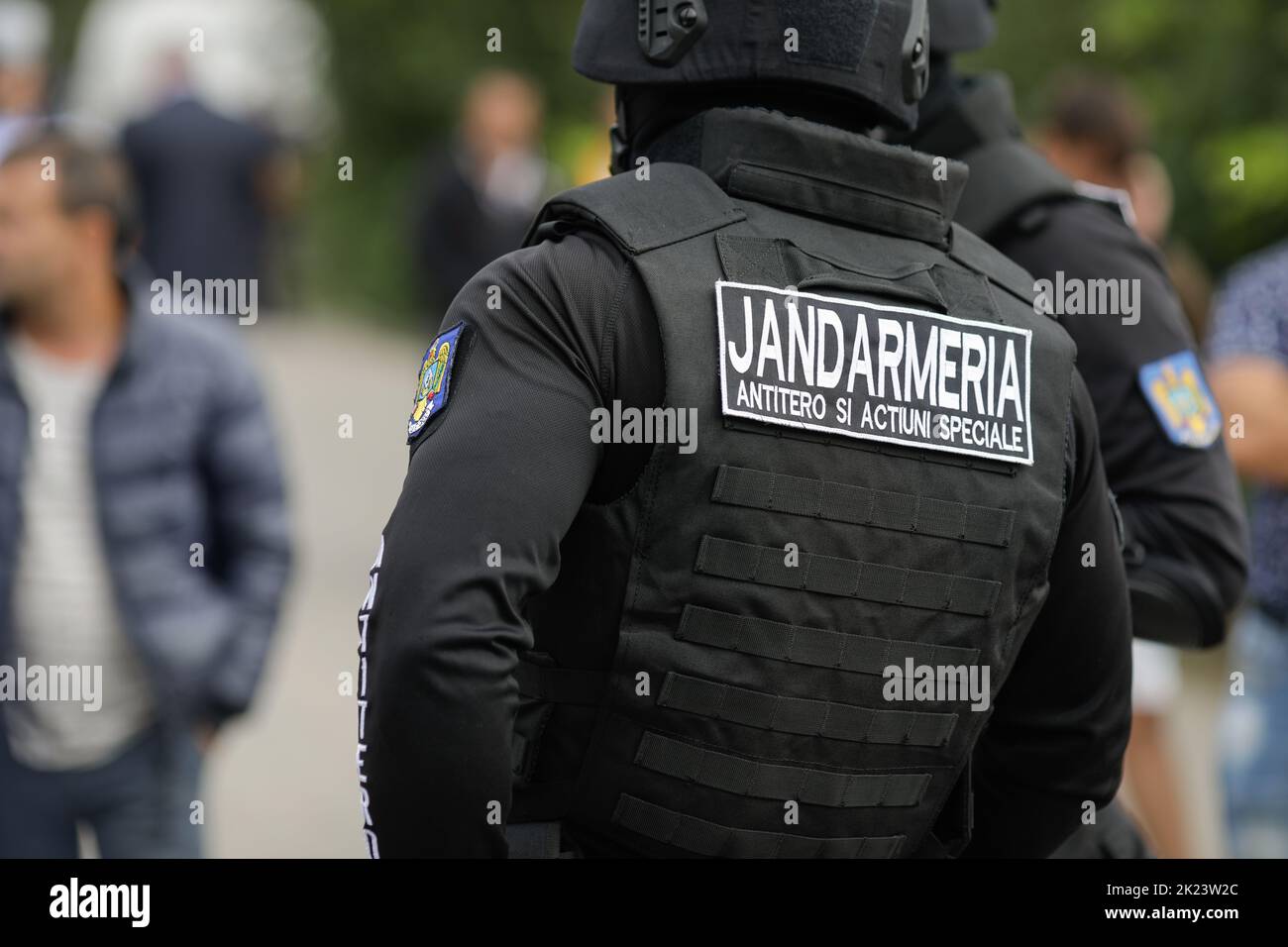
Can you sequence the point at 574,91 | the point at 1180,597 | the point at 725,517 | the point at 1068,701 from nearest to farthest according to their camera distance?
the point at 725,517
the point at 1068,701
the point at 1180,597
the point at 574,91

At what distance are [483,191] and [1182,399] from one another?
27.3 ft

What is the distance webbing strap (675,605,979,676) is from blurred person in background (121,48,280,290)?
9941mm

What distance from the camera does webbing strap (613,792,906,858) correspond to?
89.2 inches

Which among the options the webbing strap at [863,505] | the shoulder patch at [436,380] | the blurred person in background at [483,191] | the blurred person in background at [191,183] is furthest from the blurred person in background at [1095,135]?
the blurred person in background at [191,183]

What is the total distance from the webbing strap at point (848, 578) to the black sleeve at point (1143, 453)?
803mm

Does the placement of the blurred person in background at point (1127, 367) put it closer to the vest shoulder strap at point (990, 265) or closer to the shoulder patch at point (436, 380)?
the vest shoulder strap at point (990, 265)

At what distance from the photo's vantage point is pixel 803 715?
2281 mm

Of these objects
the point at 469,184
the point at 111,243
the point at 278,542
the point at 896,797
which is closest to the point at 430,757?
the point at 896,797

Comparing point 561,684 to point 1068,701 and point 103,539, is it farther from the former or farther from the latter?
point 103,539

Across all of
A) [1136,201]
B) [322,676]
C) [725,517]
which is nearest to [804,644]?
[725,517]

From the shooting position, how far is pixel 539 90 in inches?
776

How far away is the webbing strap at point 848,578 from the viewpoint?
86.7 inches

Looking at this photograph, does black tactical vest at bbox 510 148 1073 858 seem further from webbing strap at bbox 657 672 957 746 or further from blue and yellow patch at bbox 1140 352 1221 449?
blue and yellow patch at bbox 1140 352 1221 449

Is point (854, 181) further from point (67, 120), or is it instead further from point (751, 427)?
Answer: point (67, 120)
